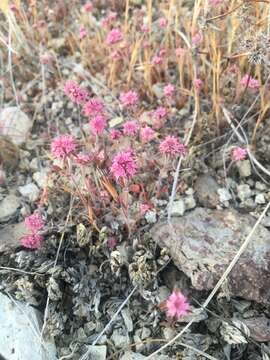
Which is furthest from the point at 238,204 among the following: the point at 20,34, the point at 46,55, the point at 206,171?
the point at 20,34

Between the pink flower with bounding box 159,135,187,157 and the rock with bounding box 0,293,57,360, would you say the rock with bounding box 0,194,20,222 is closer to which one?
the rock with bounding box 0,293,57,360

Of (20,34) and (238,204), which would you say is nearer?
(238,204)

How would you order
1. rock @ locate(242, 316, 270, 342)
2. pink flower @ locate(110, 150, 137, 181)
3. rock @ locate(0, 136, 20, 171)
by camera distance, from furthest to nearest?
rock @ locate(0, 136, 20, 171), rock @ locate(242, 316, 270, 342), pink flower @ locate(110, 150, 137, 181)

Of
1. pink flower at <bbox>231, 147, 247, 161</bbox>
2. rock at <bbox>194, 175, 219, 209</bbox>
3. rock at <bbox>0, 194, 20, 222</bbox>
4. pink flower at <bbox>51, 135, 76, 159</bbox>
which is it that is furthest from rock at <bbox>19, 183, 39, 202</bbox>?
pink flower at <bbox>231, 147, 247, 161</bbox>

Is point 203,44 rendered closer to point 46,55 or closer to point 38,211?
point 46,55

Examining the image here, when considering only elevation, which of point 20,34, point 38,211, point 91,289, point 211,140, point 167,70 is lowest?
point 91,289

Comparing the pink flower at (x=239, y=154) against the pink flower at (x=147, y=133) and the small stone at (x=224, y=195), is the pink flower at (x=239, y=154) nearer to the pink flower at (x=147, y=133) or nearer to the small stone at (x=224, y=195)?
the small stone at (x=224, y=195)
